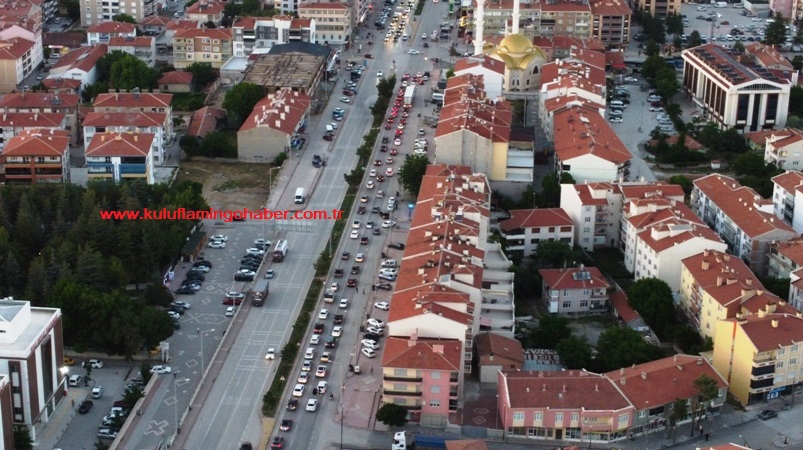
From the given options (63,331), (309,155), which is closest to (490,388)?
(63,331)

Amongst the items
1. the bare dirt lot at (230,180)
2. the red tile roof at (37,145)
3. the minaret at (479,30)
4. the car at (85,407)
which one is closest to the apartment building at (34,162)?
the red tile roof at (37,145)

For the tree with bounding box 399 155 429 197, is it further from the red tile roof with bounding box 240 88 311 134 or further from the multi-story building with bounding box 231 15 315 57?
the multi-story building with bounding box 231 15 315 57

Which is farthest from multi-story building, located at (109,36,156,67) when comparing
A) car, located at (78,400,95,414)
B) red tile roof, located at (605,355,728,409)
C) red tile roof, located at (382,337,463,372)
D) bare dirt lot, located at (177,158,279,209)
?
→ red tile roof, located at (605,355,728,409)

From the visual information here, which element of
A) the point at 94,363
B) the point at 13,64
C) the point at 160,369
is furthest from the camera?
the point at 13,64

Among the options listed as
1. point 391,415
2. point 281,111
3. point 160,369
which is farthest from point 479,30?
point 391,415

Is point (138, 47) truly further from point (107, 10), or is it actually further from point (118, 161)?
point (118, 161)

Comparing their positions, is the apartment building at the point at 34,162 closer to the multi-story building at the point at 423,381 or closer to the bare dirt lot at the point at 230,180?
the bare dirt lot at the point at 230,180
